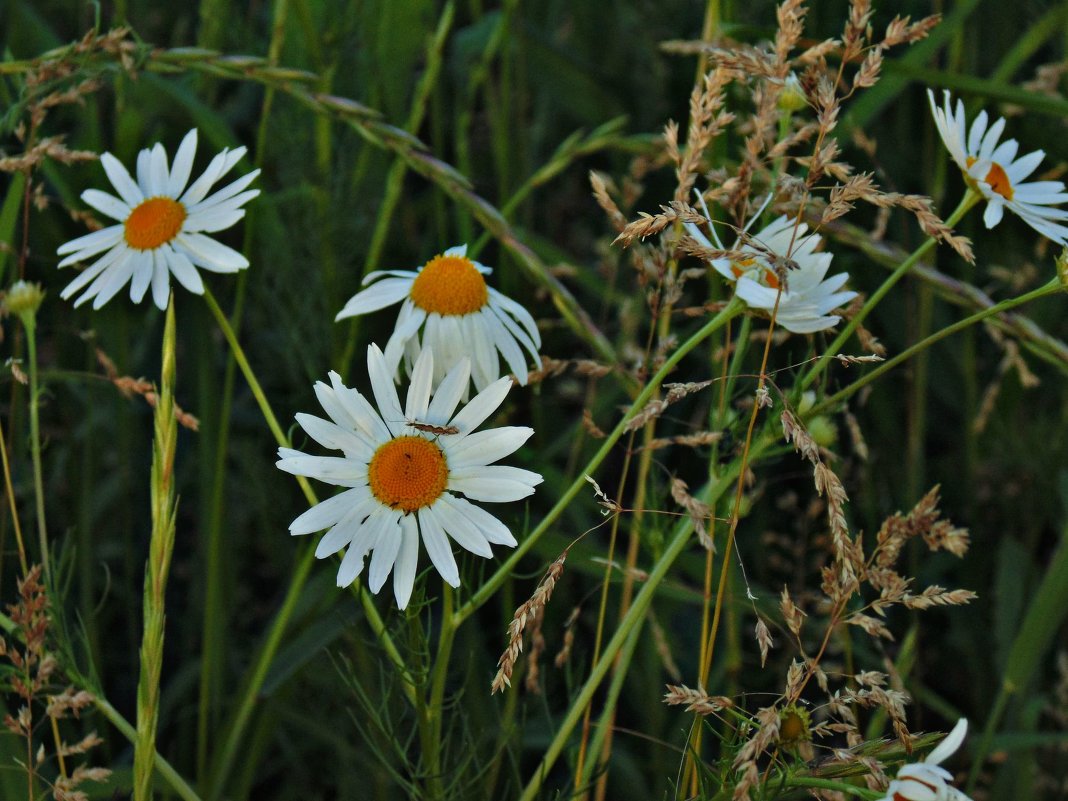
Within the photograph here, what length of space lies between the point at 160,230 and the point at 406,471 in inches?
11.8

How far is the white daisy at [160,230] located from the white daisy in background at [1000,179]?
0.49 metres

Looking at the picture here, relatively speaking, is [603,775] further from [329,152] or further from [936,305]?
[936,305]

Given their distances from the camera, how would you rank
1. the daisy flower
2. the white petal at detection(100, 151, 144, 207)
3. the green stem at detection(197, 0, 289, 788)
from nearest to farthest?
the daisy flower → the white petal at detection(100, 151, 144, 207) → the green stem at detection(197, 0, 289, 788)

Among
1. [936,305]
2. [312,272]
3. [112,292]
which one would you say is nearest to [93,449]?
[312,272]

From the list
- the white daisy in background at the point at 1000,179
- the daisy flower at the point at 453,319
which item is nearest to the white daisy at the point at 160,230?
the daisy flower at the point at 453,319

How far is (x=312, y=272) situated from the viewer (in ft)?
4.08

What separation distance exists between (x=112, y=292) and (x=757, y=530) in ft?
2.76

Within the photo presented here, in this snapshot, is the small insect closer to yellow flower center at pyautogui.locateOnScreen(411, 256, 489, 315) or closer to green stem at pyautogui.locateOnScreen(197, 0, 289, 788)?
yellow flower center at pyautogui.locateOnScreen(411, 256, 489, 315)

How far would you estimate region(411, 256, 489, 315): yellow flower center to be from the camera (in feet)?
2.43

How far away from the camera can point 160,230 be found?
80 centimetres

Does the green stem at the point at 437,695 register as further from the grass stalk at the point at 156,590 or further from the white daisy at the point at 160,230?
the white daisy at the point at 160,230

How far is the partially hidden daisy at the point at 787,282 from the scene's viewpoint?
0.67 metres

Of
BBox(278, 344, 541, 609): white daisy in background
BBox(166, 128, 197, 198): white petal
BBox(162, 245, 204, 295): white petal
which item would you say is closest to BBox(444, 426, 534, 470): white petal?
BBox(278, 344, 541, 609): white daisy in background

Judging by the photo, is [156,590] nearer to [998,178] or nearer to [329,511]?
[329,511]
